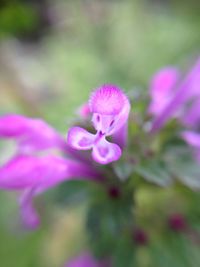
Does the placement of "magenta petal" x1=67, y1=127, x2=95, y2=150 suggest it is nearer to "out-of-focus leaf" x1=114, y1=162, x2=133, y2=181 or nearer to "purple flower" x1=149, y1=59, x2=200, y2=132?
"out-of-focus leaf" x1=114, y1=162, x2=133, y2=181

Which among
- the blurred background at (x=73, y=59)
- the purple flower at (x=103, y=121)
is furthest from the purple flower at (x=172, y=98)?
the blurred background at (x=73, y=59)

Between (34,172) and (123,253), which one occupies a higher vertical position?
(34,172)

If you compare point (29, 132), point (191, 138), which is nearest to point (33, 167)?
point (29, 132)

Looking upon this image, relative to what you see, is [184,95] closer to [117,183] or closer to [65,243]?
[117,183]

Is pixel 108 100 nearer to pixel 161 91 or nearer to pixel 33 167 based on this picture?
pixel 33 167

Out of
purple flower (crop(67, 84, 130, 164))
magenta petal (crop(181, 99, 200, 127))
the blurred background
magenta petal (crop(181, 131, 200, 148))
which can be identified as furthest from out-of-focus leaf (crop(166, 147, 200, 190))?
the blurred background

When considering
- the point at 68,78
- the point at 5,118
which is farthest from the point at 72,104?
the point at 5,118
